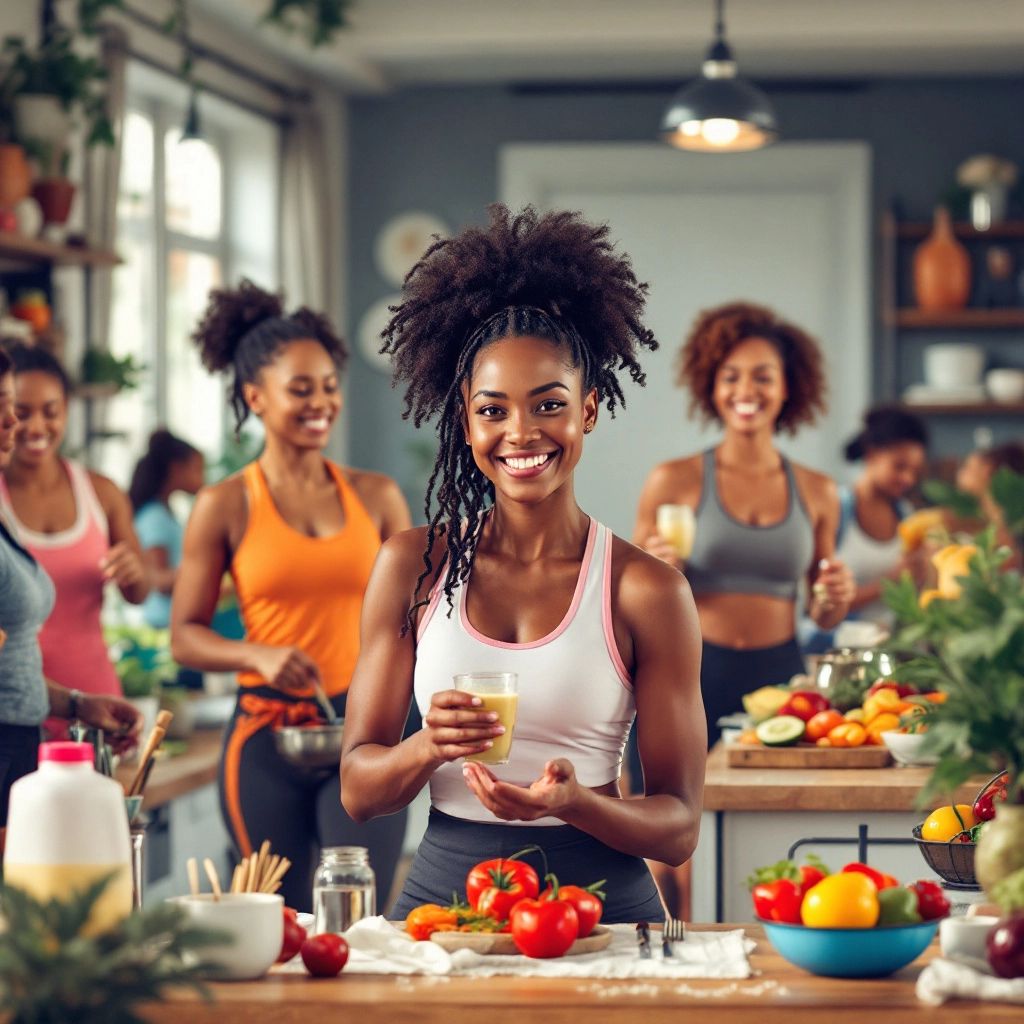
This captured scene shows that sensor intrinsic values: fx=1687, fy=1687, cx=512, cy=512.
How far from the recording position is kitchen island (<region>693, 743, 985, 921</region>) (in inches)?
119

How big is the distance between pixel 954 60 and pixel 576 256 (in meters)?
5.49

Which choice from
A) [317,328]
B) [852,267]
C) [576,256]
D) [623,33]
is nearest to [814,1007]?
[576,256]

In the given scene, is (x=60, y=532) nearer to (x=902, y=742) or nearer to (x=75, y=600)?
(x=75, y=600)

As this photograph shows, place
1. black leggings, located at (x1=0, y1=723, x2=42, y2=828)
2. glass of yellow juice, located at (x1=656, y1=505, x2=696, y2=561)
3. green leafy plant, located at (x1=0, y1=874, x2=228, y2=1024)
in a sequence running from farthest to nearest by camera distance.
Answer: glass of yellow juice, located at (x1=656, y1=505, x2=696, y2=561)
black leggings, located at (x1=0, y1=723, x2=42, y2=828)
green leafy plant, located at (x1=0, y1=874, x2=228, y2=1024)

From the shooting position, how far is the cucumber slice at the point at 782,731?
3.27 metres

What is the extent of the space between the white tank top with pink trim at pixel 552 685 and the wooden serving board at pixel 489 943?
1.16ft

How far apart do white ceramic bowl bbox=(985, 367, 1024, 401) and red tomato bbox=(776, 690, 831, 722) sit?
4.23 m

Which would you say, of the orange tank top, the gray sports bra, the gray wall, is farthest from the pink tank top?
the gray wall

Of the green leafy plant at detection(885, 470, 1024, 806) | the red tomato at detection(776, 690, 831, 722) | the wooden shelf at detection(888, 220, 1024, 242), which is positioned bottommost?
the red tomato at detection(776, 690, 831, 722)

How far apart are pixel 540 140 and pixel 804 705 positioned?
491 cm

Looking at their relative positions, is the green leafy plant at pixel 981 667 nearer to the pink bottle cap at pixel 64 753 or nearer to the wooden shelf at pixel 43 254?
the pink bottle cap at pixel 64 753

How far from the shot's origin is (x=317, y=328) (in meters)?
3.71

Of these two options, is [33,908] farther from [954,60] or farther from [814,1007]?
[954,60]

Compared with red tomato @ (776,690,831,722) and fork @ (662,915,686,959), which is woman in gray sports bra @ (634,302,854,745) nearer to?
red tomato @ (776,690,831,722)
